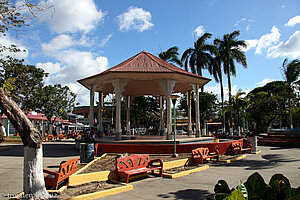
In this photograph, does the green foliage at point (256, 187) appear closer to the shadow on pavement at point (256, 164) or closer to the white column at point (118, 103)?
the shadow on pavement at point (256, 164)

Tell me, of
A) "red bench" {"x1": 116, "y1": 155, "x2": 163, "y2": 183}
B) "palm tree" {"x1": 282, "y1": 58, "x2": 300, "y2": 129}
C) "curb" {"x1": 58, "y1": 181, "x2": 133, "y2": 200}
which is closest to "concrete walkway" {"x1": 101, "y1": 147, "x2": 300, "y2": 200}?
"curb" {"x1": 58, "y1": 181, "x2": 133, "y2": 200}

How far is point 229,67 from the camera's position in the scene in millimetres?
29578

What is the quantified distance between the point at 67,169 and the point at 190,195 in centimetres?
352

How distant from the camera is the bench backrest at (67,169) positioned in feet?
19.2

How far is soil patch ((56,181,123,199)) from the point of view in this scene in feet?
17.5

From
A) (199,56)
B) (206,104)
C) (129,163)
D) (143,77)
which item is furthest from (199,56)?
(129,163)

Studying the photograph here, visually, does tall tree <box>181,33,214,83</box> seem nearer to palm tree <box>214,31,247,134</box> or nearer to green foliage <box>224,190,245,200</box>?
palm tree <box>214,31,247,134</box>

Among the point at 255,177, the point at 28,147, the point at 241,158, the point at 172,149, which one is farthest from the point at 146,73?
the point at 255,177

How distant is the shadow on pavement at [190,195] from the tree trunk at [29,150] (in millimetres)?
2768

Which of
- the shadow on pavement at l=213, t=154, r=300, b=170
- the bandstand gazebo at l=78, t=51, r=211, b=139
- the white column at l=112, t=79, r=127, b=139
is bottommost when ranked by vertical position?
the shadow on pavement at l=213, t=154, r=300, b=170

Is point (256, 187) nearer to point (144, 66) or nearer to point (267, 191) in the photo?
point (267, 191)

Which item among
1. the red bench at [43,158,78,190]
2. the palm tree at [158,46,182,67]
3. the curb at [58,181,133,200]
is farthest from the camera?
the palm tree at [158,46,182,67]

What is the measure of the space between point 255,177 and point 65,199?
3.79 metres

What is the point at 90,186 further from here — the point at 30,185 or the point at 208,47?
the point at 208,47
